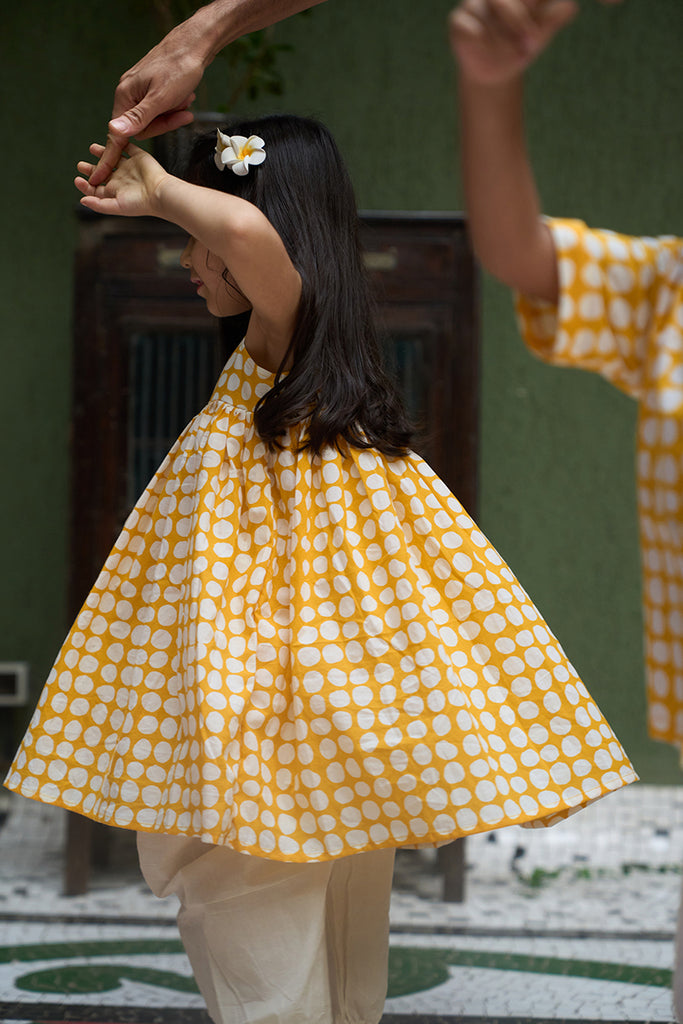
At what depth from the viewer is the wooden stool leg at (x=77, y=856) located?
231 cm

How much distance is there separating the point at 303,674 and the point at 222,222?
50 cm

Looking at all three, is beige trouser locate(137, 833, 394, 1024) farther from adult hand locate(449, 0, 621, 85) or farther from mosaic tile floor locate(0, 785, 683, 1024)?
adult hand locate(449, 0, 621, 85)

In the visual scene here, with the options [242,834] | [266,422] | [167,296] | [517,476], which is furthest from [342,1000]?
[517,476]

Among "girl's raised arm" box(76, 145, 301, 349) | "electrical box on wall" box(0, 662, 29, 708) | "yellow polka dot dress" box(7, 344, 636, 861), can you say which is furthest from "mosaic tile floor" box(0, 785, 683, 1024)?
"girl's raised arm" box(76, 145, 301, 349)

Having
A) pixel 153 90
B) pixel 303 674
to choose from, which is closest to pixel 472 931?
pixel 303 674

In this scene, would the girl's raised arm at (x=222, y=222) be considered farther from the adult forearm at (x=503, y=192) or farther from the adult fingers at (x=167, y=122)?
the adult forearm at (x=503, y=192)

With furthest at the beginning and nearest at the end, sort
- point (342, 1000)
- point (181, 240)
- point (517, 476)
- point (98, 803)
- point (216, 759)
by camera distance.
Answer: point (517, 476), point (181, 240), point (342, 1000), point (98, 803), point (216, 759)

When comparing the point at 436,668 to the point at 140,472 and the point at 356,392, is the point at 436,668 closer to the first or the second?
the point at 356,392

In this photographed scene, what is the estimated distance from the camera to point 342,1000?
4.87 feet

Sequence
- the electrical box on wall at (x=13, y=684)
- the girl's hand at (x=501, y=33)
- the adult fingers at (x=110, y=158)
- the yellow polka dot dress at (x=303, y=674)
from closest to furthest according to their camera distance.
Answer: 1. the girl's hand at (x=501, y=33)
2. the yellow polka dot dress at (x=303, y=674)
3. the adult fingers at (x=110, y=158)
4. the electrical box on wall at (x=13, y=684)

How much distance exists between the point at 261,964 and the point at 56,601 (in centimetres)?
173

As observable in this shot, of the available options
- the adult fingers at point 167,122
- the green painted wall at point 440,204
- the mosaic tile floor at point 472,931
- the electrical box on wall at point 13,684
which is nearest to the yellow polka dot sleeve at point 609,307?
the adult fingers at point 167,122

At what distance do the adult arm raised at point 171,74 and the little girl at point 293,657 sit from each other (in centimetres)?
4

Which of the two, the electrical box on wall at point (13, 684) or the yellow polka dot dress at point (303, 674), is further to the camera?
the electrical box on wall at point (13, 684)
